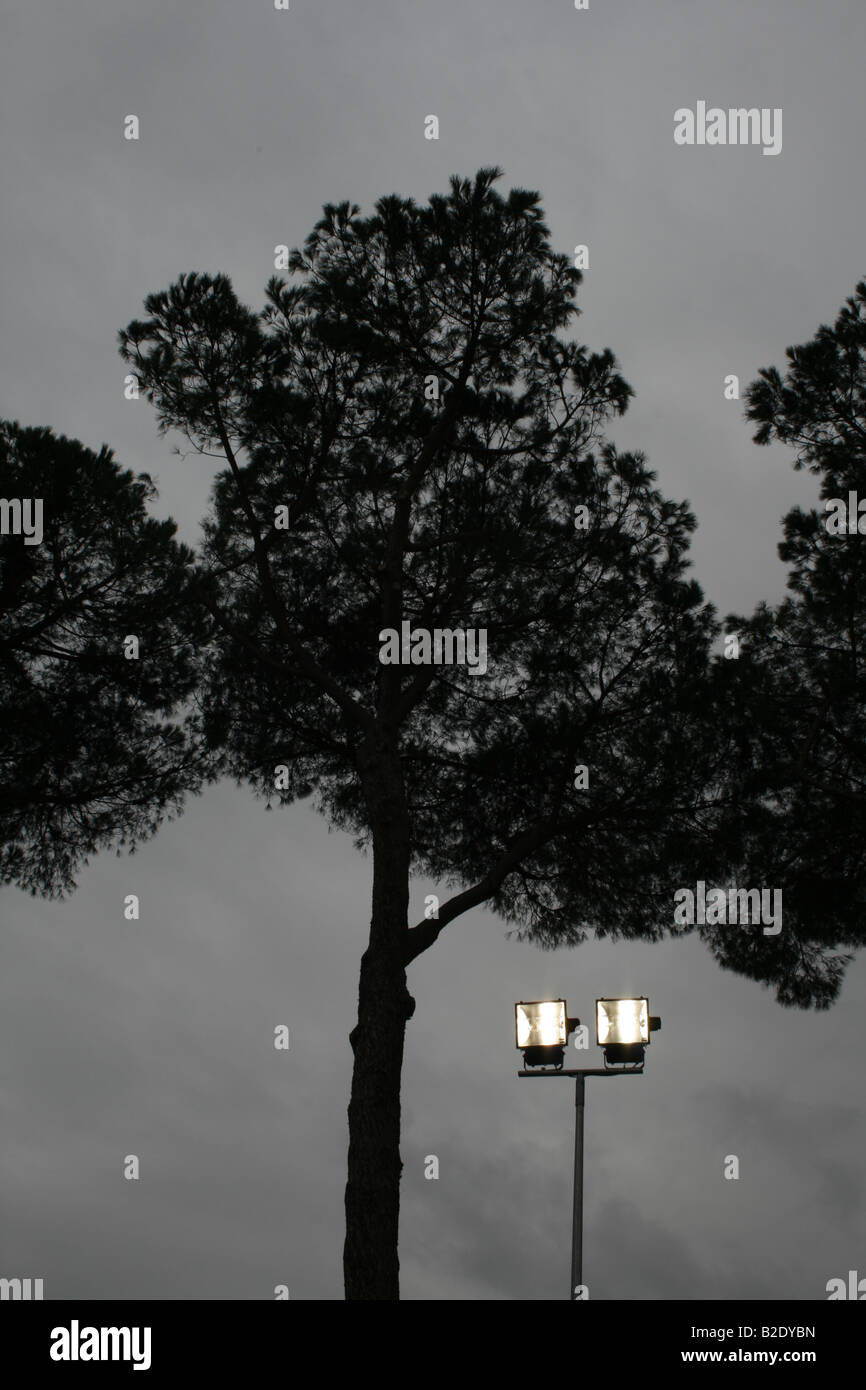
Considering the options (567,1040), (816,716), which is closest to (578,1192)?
(567,1040)

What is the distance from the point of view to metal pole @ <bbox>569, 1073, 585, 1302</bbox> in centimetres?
782

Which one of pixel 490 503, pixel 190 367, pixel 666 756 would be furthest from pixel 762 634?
pixel 190 367

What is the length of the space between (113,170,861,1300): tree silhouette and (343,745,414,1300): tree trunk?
355 mm

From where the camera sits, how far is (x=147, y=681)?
9258mm

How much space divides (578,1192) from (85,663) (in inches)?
206

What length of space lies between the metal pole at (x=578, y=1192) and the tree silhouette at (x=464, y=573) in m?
1.17

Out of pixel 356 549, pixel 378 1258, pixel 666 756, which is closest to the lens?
pixel 378 1258

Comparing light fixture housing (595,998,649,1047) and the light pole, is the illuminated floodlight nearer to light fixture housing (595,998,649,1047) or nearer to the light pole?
the light pole

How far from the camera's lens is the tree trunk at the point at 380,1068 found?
6371mm

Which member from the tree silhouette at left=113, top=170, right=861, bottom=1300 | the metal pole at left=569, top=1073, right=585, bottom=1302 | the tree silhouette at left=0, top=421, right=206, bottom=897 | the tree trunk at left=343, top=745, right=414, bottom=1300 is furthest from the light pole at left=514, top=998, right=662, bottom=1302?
the tree silhouette at left=0, top=421, right=206, bottom=897

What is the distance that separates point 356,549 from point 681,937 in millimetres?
3738

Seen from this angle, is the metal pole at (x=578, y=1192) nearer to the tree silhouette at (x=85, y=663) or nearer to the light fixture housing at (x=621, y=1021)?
the light fixture housing at (x=621, y=1021)

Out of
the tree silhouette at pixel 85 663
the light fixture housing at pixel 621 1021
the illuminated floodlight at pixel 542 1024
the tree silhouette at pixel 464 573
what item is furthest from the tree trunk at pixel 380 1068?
the tree silhouette at pixel 85 663
